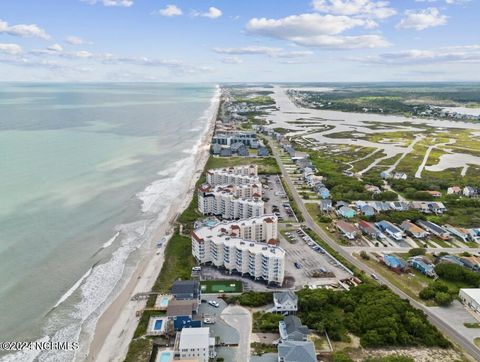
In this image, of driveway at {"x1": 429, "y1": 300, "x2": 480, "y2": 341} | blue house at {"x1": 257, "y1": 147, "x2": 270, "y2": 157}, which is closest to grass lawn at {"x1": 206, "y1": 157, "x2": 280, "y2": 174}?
blue house at {"x1": 257, "y1": 147, "x2": 270, "y2": 157}

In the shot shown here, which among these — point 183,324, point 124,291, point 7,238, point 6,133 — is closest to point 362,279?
point 183,324

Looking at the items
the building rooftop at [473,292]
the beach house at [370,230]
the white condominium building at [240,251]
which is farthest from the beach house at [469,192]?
the white condominium building at [240,251]

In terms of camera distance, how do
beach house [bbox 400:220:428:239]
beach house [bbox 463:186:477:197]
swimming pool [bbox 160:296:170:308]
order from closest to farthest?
swimming pool [bbox 160:296:170:308]
beach house [bbox 400:220:428:239]
beach house [bbox 463:186:477:197]

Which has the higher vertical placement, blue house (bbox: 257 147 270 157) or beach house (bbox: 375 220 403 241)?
blue house (bbox: 257 147 270 157)

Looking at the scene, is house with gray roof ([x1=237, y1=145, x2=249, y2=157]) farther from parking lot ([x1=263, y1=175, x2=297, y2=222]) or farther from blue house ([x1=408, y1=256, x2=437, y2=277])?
blue house ([x1=408, y1=256, x2=437, y2=277])

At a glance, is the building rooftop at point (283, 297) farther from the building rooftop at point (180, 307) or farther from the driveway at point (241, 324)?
the building rooftop at point (180, 307)

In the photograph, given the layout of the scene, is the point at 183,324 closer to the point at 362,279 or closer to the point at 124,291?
the point at 124,291
